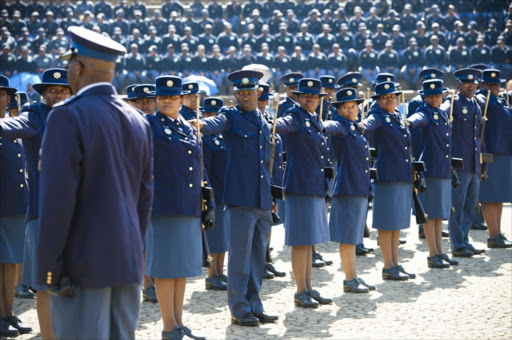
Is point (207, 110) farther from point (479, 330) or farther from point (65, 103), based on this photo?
point (65, 103)

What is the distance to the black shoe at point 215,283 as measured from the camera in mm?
7789

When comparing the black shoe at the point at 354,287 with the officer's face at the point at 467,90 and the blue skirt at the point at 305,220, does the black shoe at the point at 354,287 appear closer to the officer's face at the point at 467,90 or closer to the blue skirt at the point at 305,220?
the blue skirt at the point at 305,220

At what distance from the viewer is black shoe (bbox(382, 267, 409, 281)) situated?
8133mm

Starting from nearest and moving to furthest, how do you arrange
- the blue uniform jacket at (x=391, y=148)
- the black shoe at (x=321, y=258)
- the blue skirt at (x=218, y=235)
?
the blue skirt at (x=218, y=235) → the blue uniform jacket at (x=391, y=148) → the black shoe at (x=321, y=258)

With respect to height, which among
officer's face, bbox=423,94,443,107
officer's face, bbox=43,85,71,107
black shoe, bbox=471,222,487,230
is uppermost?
officer's face, bbox=423,94,443,107

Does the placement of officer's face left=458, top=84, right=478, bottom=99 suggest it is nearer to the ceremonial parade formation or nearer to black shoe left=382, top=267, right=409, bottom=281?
the ceremonial parade formation

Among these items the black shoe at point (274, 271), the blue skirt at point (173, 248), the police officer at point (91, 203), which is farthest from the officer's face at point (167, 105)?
the black shoe at point (274, 271)

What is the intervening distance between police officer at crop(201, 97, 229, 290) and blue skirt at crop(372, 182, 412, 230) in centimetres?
176

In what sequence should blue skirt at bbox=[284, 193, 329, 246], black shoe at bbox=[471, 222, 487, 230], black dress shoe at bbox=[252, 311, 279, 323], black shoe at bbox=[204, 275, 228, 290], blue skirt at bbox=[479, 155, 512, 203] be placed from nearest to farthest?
1. black dress shoe at bbox=[252, 311, 279, 323]
2. blue skirt at bbox=[284, 193, 329, 246]
3. black shoe at bbox=[204, 275, 228, 290]
4. blue skirt at bbox=[479, 155, 512, 203]
5. black shoe at bbox=[471, 222, 487, 230]

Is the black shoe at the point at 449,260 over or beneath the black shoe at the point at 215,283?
over

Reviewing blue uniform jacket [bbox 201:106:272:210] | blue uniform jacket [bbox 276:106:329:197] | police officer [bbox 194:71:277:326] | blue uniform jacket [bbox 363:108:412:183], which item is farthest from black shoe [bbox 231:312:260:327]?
blue uniform jacket [bbox 363:108:412:183]

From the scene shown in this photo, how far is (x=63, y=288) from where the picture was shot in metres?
3.12

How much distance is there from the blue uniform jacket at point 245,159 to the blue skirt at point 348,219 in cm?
138

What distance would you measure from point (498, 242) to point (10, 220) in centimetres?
670
